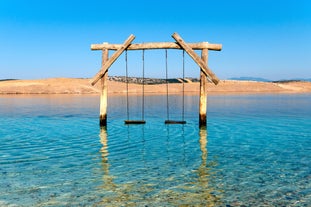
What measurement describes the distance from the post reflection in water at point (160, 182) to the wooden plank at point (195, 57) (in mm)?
7062

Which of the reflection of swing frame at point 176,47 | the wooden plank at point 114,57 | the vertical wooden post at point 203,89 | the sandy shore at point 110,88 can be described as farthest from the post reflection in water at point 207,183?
the sandy shore at point 110,88

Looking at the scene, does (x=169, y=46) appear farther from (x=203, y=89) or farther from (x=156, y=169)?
(x=156, y=169)

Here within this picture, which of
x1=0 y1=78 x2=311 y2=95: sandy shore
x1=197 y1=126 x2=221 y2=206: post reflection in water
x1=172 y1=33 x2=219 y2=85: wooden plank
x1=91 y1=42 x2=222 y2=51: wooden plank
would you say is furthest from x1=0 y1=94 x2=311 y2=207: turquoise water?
x1=0 y1=78 x2=311 y2=95: sandy shore

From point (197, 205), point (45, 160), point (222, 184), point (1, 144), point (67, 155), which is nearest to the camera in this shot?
point (197, 205)

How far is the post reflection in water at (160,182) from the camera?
7391 millimetres

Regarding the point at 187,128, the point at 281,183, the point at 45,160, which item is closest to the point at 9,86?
the point at 187,128

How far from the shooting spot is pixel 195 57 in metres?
19.5

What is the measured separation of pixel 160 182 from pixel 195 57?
1193 centimetres

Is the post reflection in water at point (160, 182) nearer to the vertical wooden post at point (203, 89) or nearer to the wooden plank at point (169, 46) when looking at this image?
the vertical wooden post at point (203, 89)

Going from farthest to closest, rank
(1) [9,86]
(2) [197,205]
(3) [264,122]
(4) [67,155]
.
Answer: (1) [9,86], (3) [264,122], (4) [67,155], (2) [197,205]

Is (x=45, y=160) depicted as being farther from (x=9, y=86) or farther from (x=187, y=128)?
(x=9, y=86)

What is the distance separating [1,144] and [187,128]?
9646 mm

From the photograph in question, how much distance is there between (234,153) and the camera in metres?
12.3

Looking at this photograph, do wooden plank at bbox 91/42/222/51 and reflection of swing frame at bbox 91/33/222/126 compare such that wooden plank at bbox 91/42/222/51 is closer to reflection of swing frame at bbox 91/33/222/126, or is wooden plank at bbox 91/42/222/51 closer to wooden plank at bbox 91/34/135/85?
reflection of swing frame at bbox 91/33/222/126
